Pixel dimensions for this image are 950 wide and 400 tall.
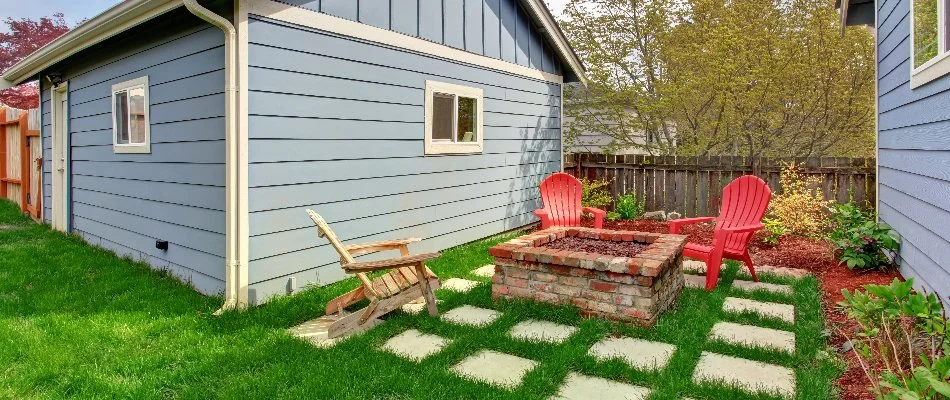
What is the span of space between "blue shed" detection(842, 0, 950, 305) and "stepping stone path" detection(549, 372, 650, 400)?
2204mm

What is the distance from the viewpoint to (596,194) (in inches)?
363

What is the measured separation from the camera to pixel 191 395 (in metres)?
2.71

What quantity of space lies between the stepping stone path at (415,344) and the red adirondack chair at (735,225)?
243 centimetres

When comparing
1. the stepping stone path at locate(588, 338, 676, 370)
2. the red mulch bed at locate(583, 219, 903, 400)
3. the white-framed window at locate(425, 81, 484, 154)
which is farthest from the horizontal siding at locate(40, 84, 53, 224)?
the stepping stone path at locate(588, 338, 676, 370)

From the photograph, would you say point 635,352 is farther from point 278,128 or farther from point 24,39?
point 24,39

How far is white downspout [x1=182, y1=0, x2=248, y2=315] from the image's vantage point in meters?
3.97

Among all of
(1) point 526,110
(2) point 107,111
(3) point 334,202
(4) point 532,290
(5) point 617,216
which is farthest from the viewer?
(5) point 617,216

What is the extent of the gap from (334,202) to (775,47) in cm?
911

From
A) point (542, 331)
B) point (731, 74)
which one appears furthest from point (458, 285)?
point (731, 74)

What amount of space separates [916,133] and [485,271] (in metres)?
3.64

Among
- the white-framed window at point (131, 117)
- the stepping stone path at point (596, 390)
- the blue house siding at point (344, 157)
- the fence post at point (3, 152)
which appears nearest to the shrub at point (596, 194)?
the blue house siding at point (344, 157)

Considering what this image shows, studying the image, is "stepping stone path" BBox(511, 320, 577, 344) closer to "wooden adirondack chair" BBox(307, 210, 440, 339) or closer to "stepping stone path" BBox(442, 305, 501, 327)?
"stepping stone path" BBox(442, 305, 501, 327)

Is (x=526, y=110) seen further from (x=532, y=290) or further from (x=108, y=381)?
(x=108, y=381)

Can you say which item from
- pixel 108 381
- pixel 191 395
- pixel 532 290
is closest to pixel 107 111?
pixel 108 381
